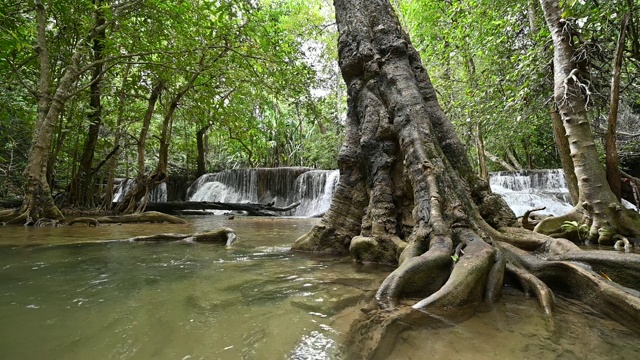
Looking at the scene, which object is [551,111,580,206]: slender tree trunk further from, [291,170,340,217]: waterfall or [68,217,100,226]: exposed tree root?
[68,217,100,226]: exposed tree root

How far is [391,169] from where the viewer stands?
3.83m

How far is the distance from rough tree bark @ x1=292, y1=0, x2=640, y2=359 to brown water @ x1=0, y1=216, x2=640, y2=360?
160 millimetres

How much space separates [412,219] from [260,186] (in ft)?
50.0

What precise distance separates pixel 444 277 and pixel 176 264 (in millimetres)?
2685

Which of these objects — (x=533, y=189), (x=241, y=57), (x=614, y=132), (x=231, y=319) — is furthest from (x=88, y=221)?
(x=533, y=189)

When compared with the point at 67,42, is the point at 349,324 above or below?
below

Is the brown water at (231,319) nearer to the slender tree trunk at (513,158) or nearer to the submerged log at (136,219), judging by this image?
the submerged log at (136,219)

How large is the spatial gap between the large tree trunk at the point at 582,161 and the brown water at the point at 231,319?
335cm

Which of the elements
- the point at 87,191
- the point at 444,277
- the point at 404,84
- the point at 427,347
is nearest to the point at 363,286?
the point at 444,277

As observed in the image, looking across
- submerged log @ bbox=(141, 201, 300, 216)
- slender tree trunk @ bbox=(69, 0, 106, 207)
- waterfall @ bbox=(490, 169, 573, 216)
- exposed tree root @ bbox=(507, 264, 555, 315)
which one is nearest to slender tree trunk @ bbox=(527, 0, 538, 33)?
waterfall @ bbox=(490, 169, 573, 216)

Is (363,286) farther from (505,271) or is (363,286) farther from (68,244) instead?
(68,244)

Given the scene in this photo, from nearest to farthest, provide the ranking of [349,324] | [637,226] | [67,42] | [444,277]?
1. [349,324]
2. [444,277]
3. [637,226]
4. [67,42]

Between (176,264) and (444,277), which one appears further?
(176,264)

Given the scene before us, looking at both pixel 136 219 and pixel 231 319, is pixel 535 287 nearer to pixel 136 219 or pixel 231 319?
pixel 231 319
